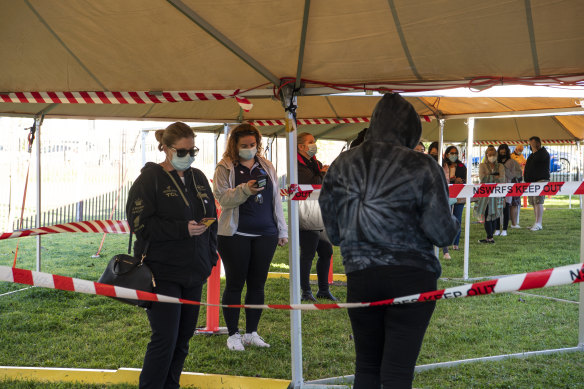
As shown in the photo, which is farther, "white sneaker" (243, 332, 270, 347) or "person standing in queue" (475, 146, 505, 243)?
"person standing in queue" (475, 146, 505, 243)

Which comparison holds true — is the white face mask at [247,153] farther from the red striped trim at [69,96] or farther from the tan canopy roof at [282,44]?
the red striped trim at [69,96]

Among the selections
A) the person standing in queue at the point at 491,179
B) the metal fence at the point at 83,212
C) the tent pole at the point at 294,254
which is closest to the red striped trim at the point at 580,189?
the tent pole at the point at 294,254

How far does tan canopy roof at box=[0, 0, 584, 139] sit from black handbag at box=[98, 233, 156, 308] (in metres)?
1.50

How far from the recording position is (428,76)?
4.12 meters

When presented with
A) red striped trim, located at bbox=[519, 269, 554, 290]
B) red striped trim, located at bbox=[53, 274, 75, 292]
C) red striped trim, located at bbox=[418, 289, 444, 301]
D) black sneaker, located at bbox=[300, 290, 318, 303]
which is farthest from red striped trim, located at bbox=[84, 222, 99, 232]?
red striped trim, located at bbox=[519, 269, 554, 290]

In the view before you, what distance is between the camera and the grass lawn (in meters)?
4.64

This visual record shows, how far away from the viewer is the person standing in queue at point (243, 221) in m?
5.07

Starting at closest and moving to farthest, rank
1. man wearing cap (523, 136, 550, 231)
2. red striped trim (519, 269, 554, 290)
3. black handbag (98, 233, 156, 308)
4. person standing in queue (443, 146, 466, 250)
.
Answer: red striped trim (519, 269, 554, 290) < black handbag (98, 233, 156, 308) < person standing in queue (443, 146, 466, 250) < man wearing cap (523, 136, 550, 231)

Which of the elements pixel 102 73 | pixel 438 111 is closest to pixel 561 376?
pixel 102 73

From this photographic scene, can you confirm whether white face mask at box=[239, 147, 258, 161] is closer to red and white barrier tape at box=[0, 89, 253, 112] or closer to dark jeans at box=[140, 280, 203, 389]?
red and white barrier tape at box=[0, 89, 253, 112]

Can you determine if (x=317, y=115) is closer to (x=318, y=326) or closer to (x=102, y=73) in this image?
(x=318, y=326)

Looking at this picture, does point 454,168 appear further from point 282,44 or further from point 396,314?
point 396,314

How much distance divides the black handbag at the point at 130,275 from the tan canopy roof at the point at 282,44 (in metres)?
1.50

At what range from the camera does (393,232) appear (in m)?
2.77
